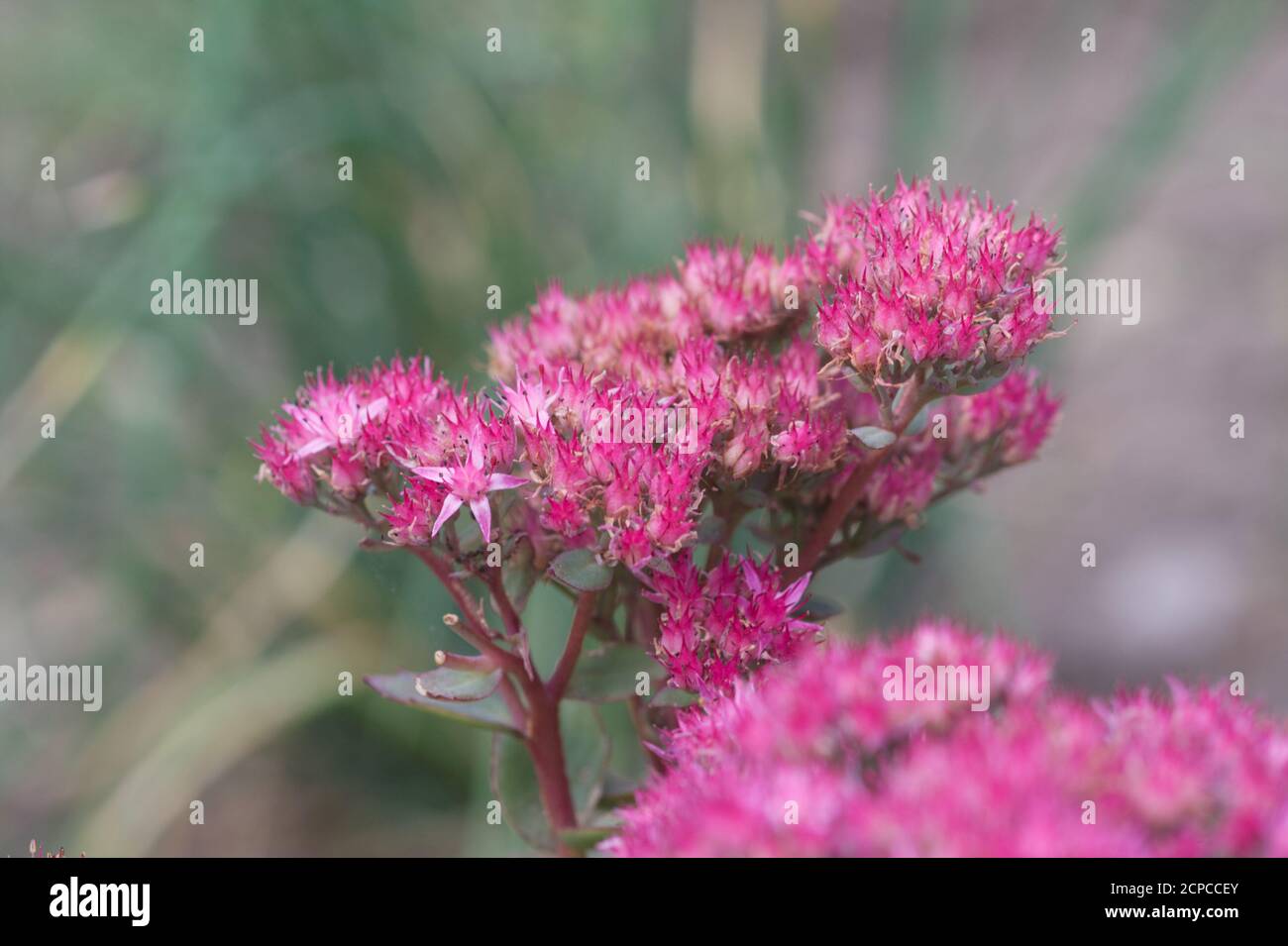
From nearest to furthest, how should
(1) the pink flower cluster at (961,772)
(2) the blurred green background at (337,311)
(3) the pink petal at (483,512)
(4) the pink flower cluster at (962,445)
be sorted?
(1) the pink flower cluster at (961,772)
(3) the pink petal at (483,512)
(4) the pink flower cluster at (962,445)
(2) the blurred green background at (337,311)

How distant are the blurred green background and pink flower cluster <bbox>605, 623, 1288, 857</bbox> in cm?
88

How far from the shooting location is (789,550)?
796 millimetres

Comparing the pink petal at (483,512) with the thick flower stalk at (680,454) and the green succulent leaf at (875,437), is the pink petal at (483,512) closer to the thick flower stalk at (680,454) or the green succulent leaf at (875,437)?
the thick flower stalk at (680,454)

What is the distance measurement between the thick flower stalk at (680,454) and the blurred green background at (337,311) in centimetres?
70

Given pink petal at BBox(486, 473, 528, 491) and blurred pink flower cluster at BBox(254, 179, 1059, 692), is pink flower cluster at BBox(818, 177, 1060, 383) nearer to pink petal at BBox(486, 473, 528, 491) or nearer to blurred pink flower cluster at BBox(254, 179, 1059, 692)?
blurred pink flower cluster at BBox(254, 179, 1059, 692)

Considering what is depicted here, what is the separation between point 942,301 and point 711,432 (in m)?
0.14

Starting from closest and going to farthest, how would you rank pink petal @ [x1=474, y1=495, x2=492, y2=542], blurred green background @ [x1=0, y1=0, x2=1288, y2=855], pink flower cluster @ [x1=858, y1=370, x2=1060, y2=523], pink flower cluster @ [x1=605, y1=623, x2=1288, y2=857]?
pink flower cluster @ [x1=605, y1=623, x2=1288, y2=857] → pink petal @ [x1=474, y1=495, x2=492, y2=542] → pink flower cluster @ [x1=858, y1=370, x2=1060, y2=523] → blurred green background @ [x1=0, y1=0, x2=1288, y2=855]

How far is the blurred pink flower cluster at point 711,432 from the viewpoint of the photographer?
68 cm

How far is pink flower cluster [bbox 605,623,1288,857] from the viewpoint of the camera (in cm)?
49

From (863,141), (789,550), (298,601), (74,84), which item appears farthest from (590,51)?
(789,550)

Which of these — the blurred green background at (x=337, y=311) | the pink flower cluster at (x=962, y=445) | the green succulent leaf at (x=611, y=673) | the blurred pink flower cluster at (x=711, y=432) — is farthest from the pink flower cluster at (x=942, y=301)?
the blurred green background at (x=337, y=311)
